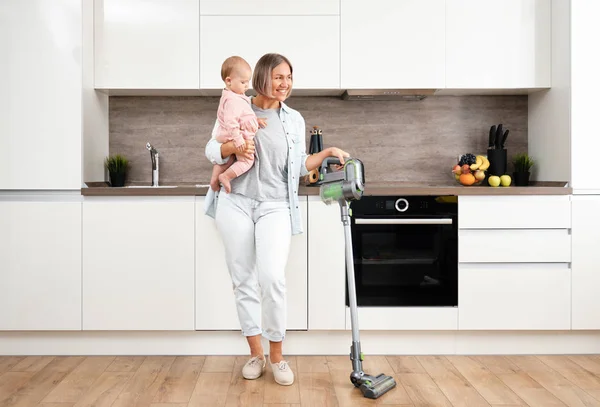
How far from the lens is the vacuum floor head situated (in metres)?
2.54

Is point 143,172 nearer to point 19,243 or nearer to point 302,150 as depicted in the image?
point 19,243

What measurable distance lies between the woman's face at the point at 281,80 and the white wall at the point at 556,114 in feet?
5.22

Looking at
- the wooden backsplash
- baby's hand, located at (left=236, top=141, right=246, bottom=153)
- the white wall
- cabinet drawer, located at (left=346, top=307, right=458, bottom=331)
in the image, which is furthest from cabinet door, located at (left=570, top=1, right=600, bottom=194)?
baby's hand, located at (left=236, top=141, right=246, bottom=153)

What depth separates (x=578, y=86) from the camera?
3.28 meters

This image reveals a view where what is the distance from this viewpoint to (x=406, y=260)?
321cm

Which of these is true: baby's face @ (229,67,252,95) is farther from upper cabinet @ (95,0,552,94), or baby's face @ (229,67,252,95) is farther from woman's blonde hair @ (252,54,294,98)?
upper cabinet @ (95,0,552,94)

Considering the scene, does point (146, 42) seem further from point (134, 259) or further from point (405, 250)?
point (405, 250)

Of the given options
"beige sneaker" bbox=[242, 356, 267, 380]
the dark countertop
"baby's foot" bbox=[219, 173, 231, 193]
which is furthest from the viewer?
the dark countertop

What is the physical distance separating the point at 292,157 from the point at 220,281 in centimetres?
82

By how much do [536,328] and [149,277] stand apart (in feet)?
6.63

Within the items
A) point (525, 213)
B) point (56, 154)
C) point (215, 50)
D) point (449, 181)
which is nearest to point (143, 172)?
point (56, 154)

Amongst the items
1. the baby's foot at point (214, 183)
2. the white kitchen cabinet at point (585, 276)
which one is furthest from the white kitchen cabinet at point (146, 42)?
the white kitchen cabinet at point (585, 276)

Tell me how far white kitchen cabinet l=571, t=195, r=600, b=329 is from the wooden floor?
0.21 m

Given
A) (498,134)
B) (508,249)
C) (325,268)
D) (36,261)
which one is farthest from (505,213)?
(36,261)
